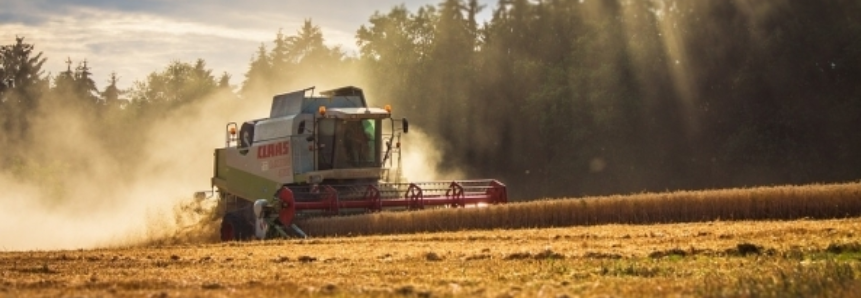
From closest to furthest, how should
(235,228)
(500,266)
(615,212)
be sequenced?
(500,266) < (615,212) < (235,228)

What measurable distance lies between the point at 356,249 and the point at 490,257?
351cm

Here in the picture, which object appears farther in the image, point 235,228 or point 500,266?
point 235,228

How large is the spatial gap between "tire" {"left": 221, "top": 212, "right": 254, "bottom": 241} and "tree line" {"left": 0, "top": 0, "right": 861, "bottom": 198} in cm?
2026

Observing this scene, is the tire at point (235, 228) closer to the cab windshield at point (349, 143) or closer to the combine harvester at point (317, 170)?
the combine harvester at point (317, 170)

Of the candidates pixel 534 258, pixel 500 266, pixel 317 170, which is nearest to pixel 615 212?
pixel 317 170

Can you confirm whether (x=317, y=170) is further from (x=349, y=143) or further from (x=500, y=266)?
(x=500, y=266)

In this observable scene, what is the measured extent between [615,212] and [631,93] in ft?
99.1

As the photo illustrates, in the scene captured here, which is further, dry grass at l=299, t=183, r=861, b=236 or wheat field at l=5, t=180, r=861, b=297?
dry grass at l=299, t=183, r=861, b=236

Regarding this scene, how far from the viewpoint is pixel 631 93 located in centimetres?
5359

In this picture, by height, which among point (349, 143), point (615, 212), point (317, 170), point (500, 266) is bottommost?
point (500, 266)

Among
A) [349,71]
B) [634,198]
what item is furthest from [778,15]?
[349,71]

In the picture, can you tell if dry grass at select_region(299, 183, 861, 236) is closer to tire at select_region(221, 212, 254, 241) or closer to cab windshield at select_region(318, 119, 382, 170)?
tire at select_region(221, 212, 254, 241)

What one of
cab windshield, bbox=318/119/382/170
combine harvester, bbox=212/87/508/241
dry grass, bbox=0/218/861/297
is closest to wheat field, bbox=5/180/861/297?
dry grass, bbox=0/218/861/297

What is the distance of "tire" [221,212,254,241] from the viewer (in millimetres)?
26438
